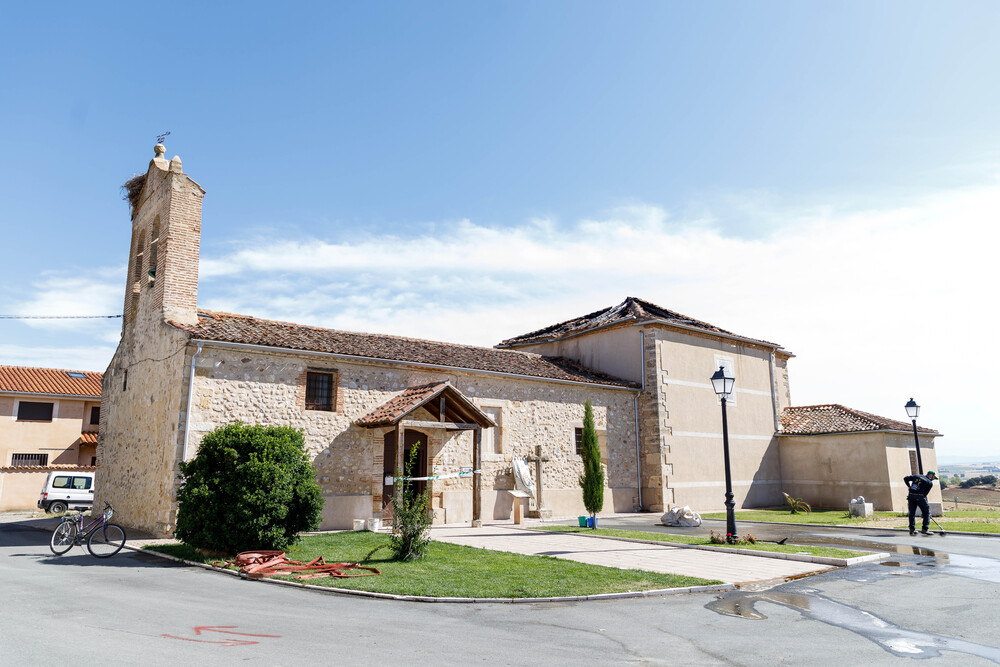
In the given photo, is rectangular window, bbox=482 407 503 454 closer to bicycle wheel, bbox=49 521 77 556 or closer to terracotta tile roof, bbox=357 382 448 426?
terracotta tile roof, bbox=357 382 448 426

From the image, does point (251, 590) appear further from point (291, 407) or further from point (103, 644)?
point (291, 407)

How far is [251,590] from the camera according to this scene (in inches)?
344

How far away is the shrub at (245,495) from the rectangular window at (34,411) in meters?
24.7

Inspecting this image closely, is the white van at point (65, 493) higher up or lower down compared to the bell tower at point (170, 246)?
lower down

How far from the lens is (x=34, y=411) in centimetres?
3038

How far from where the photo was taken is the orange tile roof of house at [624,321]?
24.2 meters

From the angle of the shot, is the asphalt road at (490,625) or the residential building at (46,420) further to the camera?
the residential building at (46,420)

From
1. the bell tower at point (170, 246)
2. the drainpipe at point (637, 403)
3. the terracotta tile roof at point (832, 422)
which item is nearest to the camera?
the bell tower at point (170, 246)

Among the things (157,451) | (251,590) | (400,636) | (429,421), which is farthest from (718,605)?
(157,451)

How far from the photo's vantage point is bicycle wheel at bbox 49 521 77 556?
12242 mm

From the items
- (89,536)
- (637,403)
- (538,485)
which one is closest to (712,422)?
(637,403)

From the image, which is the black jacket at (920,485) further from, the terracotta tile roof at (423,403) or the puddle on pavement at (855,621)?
the terracotta tile roof at (423,403)

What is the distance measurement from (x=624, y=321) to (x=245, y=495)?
16221mm

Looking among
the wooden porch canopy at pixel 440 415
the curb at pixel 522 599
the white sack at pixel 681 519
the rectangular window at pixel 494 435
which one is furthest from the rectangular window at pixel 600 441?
the curb at pixel 522 599
